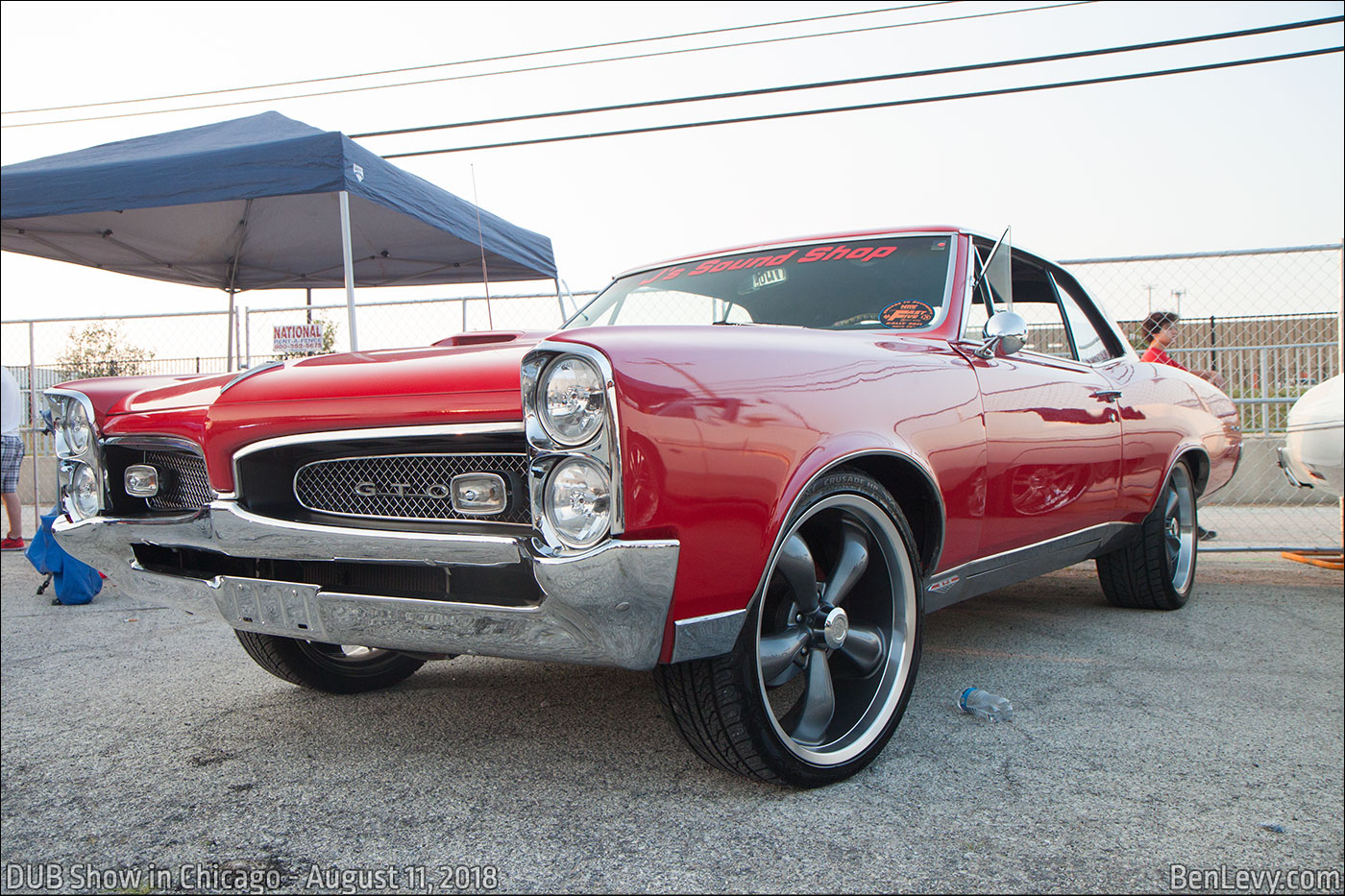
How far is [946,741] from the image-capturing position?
2.45 meters

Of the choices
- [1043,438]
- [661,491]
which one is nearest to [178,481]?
[661,491]

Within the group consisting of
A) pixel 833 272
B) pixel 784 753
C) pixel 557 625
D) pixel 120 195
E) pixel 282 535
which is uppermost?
pixel 120 195

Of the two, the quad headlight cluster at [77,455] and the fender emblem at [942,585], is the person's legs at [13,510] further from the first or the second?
the fender emblem at [942,585]

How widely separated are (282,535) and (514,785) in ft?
2.55

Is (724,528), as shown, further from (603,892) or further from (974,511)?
(974,511)

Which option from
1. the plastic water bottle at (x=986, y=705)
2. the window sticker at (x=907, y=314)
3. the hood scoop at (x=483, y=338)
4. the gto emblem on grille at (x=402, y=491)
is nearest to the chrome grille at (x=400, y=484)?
the gto emblem on grille at (x=402, y=491)

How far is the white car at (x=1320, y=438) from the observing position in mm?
4531

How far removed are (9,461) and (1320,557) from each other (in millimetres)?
8378

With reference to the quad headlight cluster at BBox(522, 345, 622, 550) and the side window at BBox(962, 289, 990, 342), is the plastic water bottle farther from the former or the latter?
the quad headlight cluster at BBox(522, 345, 622, 550)

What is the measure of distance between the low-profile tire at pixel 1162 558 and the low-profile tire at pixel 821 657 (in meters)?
2.00

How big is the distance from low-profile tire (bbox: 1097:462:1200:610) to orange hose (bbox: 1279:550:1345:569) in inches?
61.8

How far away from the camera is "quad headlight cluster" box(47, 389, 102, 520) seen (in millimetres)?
2555

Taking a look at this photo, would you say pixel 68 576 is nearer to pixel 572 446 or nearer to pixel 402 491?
pixel 402 491

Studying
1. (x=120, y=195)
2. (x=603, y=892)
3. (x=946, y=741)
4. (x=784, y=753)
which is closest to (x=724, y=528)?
(x=784, y=753)
